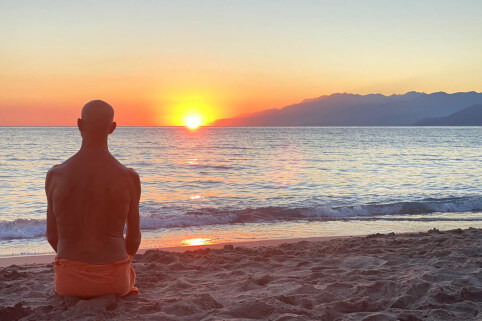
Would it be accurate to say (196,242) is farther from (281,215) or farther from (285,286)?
(285,286)

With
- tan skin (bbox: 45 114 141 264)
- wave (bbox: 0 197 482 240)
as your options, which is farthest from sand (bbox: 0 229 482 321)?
wave (bbox: 0 197 482 240)

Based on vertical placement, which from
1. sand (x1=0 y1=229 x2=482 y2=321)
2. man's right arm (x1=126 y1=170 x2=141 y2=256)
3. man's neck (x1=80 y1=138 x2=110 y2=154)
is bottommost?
sand (x1=0 y1=229 x2=482 y2=321)

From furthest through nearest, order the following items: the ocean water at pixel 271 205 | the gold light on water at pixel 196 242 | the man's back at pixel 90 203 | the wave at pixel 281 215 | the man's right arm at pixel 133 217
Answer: the wave at pixel 281 215
the ocean water at pixel 271 205
the gold light on water at pixel 196 242
the man's right arm at pixel 133 217
the man's back at pixel 90 203

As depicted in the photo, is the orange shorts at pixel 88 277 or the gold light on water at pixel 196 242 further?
the gold light on water at pixel 196 242

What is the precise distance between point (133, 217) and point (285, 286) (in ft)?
6.23

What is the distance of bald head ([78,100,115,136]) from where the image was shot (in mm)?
3789

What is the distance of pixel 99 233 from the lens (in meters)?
3.91

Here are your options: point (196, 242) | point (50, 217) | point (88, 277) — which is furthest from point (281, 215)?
point (50, 217)

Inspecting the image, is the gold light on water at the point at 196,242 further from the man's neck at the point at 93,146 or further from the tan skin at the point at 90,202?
the man's neck at the point at 93,146

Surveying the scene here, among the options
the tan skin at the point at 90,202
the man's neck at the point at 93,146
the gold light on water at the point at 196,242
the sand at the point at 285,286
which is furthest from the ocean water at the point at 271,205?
the man's neck at the point at 93,146

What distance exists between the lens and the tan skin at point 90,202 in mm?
3770

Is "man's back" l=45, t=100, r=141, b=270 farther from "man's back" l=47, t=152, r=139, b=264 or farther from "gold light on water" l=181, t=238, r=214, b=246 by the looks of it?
"gold light on water" l=181, t=238, r=214, b=246

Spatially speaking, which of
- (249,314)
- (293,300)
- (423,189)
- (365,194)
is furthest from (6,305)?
(423,189)

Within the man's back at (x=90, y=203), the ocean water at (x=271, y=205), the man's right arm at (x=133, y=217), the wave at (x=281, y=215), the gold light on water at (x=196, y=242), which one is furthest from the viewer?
the wave at (x=281, y=215)
